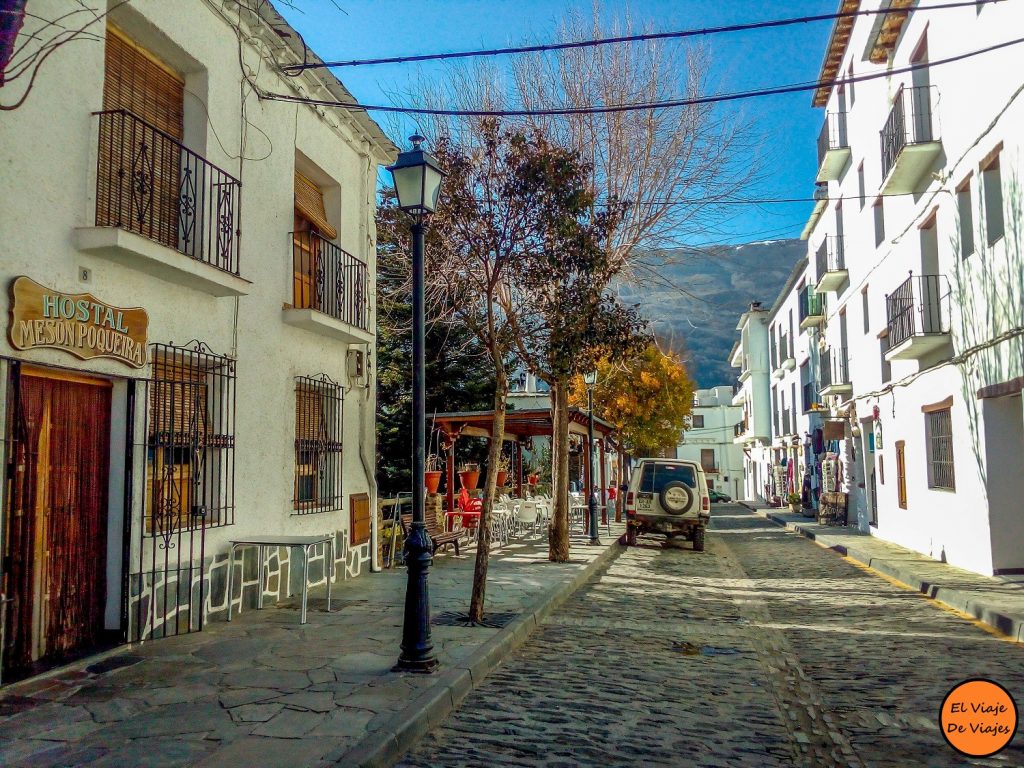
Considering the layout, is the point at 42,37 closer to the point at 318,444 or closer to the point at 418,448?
the point at 418,448

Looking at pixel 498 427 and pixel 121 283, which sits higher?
pixel 121 283

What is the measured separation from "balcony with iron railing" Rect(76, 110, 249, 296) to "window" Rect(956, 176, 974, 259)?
415 inches

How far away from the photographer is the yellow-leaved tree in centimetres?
2862

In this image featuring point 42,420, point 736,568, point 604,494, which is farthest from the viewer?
point 604,494

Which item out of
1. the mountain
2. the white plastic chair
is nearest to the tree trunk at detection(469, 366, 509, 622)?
the mountain

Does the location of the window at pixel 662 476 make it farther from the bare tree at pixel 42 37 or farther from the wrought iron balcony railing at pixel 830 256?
the bare tree at pixel 42 37

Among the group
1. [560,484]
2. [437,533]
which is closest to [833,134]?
[560,484]

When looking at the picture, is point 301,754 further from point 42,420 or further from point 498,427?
point 498,427

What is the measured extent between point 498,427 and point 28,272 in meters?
4.55

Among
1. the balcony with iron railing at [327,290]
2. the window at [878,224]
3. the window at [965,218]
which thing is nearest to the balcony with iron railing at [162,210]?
the balcony with iron railing at [327,290]

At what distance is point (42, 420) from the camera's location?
20.2 feet

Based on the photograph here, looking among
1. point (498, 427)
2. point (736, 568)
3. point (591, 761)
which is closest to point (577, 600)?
point (498, 427)

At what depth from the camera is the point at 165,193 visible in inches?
302

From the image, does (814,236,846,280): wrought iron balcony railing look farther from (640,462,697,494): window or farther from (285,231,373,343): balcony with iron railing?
(285,231,373,343): balcony with iron railing
